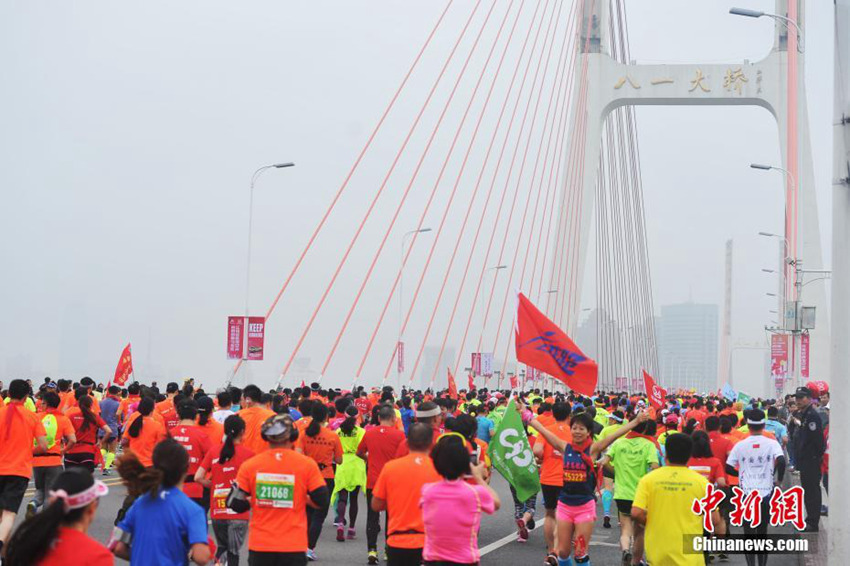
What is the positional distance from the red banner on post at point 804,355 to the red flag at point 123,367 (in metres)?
20.2

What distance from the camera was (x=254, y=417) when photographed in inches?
425

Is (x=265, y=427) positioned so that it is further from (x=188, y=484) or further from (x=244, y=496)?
(x=188, y=484)

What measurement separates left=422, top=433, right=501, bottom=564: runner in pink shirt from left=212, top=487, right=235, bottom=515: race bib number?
2.60m

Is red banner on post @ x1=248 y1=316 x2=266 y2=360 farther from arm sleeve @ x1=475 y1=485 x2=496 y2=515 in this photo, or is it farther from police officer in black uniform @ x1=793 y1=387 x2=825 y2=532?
arm sleeve @ x1=475 y1=485 x2=496 y2=515

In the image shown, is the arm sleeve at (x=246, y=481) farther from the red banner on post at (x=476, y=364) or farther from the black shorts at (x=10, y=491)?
the red banner on post at (x=476, y=364)

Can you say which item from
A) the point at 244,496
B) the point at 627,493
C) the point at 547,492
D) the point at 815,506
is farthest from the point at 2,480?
the point at 815,506

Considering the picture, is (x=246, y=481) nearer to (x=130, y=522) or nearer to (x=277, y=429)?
(x=277, y=429)

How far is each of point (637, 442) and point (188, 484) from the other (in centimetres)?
447

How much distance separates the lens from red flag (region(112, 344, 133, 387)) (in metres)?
27.4

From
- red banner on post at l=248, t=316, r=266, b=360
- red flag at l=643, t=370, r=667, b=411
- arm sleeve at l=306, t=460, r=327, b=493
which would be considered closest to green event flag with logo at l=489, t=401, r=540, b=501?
arm sleeve at l=306, t=460, r=327, b=493

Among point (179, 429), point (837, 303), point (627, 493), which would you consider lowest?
point (627, 493)

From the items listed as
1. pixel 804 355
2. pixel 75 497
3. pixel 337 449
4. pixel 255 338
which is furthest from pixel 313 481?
pixel 804 355

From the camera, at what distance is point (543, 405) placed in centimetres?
1447

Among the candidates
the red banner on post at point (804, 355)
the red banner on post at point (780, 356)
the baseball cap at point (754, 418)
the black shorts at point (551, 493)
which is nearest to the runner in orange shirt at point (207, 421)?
the black shorts at point (551, 493)
